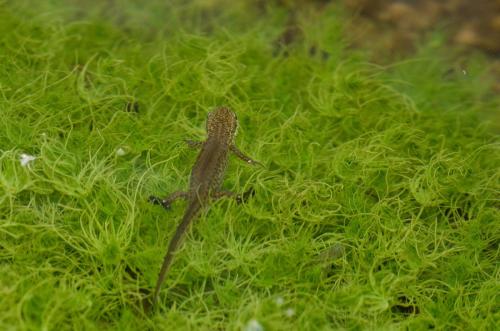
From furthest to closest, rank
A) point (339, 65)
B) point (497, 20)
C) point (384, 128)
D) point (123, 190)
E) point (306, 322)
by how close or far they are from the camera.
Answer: point (497, 20)
point (339, 65)
point (384, 128)
point (123, 190)
point (306, 322)

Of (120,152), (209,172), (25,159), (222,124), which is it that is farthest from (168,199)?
(25,159)

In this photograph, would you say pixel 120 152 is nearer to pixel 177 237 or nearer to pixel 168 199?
pixel 168 199

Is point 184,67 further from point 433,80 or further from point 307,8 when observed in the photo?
point 433,80

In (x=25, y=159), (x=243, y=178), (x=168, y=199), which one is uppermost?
(x=25, y=159)

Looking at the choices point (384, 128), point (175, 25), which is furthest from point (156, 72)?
point (384, 128)

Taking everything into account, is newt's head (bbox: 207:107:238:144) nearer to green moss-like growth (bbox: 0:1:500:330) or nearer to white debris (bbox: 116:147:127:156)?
green moss-like growth (bbox: 0:1:500:330)

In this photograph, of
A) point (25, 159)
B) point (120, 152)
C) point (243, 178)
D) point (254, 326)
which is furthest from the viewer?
point (243, 178)
